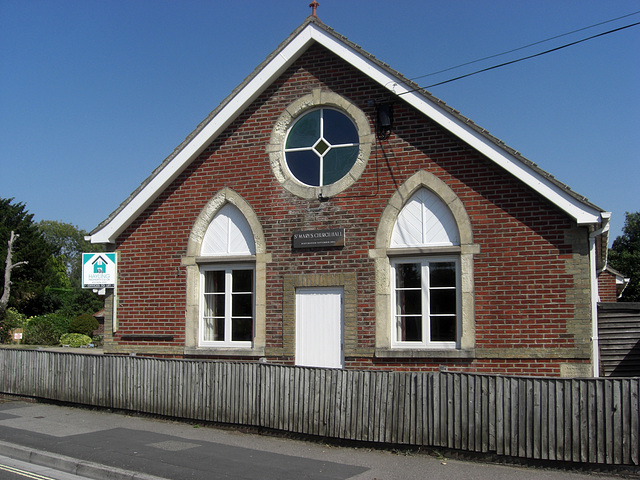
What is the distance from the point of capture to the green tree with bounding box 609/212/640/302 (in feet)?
187

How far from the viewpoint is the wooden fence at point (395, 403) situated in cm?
745

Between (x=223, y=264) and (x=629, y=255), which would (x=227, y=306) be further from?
(x=629, y=255)

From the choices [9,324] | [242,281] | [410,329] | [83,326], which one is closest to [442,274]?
[410,329]

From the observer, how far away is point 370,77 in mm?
11406

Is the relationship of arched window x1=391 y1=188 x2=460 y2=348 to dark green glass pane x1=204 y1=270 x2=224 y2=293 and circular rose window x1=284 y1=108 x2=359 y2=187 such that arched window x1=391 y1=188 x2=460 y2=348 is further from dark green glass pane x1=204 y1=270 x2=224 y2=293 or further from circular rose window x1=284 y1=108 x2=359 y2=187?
dark green glass pane x1=204 y1=270 x2=224 y2=293

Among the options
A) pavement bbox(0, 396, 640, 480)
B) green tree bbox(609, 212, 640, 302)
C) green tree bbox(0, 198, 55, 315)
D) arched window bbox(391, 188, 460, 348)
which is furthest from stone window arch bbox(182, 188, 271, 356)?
green tree bbox(609, 212, 640, 302)

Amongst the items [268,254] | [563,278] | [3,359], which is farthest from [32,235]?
[563,278]

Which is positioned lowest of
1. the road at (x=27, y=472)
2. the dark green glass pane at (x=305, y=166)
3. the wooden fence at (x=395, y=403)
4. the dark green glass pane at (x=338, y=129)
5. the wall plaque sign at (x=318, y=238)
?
the road at (x=27, y=472)

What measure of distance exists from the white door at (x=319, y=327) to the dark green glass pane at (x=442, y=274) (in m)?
1.68

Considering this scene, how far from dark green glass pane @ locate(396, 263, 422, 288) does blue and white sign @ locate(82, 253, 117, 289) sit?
5.98m

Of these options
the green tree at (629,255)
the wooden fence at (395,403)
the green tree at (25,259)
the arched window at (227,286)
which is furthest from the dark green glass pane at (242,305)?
the green tree at (629,255)

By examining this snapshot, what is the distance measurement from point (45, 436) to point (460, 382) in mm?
6398

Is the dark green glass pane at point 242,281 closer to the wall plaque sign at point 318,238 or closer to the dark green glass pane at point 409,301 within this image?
the wall plaque sign at point 318,238

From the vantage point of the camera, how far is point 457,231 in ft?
35.3
